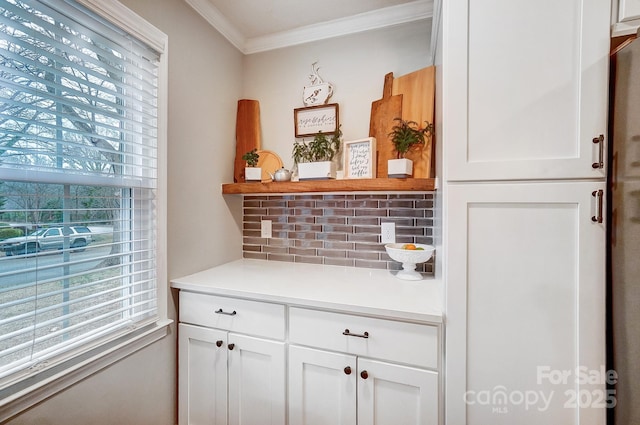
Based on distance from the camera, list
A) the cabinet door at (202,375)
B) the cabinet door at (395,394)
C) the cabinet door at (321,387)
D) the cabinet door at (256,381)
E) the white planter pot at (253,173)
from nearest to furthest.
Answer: the cabinet door at (395,394), the cabinet door at (321,387), the cabinet door at (256,381), the cabinet door at (202,375), the white planter pot at (253,173)

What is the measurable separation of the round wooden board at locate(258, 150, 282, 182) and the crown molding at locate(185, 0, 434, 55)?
751 mm

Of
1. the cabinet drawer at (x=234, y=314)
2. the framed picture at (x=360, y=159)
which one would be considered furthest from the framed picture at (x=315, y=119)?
the cabinet drawer at (x=234, y=314)

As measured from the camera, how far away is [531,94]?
3.21ft

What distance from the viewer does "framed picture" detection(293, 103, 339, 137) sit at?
1.86 metres

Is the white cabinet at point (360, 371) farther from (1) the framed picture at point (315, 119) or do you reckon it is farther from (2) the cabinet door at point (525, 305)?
(1) the framed picture at point (315, 119)

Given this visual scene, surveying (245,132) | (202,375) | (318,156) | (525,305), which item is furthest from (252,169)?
(525,305)

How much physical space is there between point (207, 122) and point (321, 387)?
→ 159 centimetres

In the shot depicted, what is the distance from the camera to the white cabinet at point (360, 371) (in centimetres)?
112

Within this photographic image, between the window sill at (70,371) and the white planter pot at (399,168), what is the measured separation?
143 cm

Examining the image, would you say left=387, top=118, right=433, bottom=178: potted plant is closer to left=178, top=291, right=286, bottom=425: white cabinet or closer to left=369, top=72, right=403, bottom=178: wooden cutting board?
left=369, top=72, right=403, bottom=178: wooden cutting board

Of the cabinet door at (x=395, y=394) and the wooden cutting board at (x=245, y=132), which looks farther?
the wooden cutting board at (x=245, y=132)

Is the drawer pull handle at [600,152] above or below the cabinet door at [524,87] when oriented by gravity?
below

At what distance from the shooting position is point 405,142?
5.04 ft

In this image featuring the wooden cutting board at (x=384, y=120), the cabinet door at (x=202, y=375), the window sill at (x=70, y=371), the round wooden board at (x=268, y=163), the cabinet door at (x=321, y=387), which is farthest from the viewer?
the round wooden board at (x=268, y=163)
